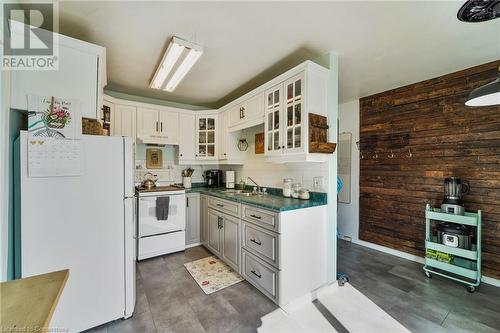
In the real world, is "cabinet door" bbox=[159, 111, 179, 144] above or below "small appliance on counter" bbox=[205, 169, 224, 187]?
above

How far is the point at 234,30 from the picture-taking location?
185 cm

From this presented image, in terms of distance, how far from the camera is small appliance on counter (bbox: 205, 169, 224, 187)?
13.0 feet

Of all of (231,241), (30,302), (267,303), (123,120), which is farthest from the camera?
(123,120)

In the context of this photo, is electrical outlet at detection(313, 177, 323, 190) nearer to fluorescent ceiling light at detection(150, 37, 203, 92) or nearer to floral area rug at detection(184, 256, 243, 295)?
floral area rug at detection(184, 256, 243, 295)

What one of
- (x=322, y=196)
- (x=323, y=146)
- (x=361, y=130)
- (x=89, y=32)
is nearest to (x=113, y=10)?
(x=89, y=32)

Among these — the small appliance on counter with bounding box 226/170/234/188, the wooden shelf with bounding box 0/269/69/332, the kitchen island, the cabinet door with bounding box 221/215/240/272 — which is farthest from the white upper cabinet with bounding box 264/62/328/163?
the wooden shelf with bounding box 0/269/69/332

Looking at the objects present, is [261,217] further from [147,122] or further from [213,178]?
[147,122]

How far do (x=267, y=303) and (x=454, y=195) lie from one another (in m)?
2.46

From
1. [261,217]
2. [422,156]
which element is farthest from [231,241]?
[422,156]

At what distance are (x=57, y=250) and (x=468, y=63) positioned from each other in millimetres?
4356

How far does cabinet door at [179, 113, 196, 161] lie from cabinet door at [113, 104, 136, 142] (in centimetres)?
72

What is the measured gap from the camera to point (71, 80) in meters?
1.72

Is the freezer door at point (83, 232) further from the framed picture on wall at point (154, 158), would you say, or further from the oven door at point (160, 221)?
the framed picture on wall at point (154, 158)

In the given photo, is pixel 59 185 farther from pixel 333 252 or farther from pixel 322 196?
pixel 333 252
